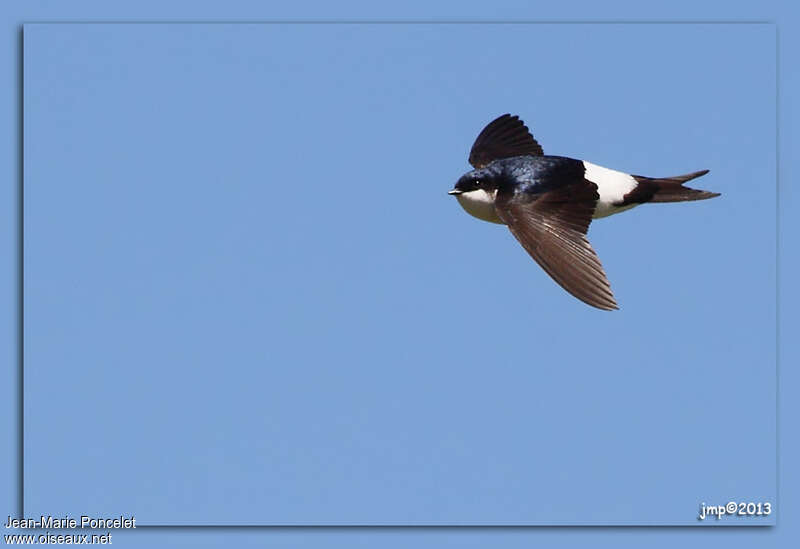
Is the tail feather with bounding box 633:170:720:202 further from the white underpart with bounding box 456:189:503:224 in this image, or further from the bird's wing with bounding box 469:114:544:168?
the bird's wing with bounding box 469:114:544:168

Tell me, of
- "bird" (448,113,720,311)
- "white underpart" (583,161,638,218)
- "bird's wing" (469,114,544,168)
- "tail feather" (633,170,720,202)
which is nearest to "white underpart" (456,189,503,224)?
"bird" (448,113,720,311)

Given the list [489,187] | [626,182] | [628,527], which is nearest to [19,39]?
[489,187]

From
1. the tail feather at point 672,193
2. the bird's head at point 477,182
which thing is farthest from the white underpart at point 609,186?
the bird's head at point 477,182

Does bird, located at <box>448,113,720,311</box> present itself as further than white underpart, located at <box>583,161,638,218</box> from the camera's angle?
No

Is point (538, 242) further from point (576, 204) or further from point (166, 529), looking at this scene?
point (166, 529)

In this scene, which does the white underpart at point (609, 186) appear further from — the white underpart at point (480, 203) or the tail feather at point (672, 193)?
the white underpart at point (480, 203)
